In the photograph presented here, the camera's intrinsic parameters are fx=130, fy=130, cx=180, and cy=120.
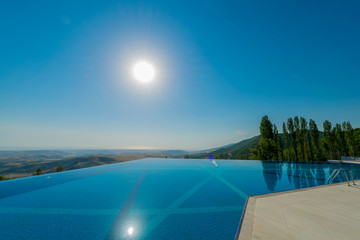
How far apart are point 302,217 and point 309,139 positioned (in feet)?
99.3

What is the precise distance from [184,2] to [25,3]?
12281 millimetres

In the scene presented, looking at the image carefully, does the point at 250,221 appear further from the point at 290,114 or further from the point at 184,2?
the point at 290,114

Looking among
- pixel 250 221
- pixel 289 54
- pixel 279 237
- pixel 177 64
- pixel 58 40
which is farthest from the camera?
pixel 177 64

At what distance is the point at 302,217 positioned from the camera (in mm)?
3094

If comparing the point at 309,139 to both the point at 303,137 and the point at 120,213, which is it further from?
the point at 120,213

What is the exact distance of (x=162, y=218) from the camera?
3.75 meters

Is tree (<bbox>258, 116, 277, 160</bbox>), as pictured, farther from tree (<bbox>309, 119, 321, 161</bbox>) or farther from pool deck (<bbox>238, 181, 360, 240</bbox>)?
pool deck (<bbox>238, 181, 360, 240</bbox>)

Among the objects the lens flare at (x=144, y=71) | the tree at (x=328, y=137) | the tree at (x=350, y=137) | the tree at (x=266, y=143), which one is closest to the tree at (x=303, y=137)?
the tree at (x=328, y=137)

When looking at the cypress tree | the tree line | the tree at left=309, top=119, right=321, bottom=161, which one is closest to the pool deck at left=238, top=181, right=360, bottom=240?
the tree line

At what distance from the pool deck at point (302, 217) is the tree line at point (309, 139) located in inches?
772

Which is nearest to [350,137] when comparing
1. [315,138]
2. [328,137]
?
[328,137]

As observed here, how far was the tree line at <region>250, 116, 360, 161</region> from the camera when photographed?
22.7m

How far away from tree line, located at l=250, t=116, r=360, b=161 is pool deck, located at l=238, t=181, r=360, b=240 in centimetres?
1960

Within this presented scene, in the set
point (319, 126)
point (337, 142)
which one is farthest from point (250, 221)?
point (337, 142)
